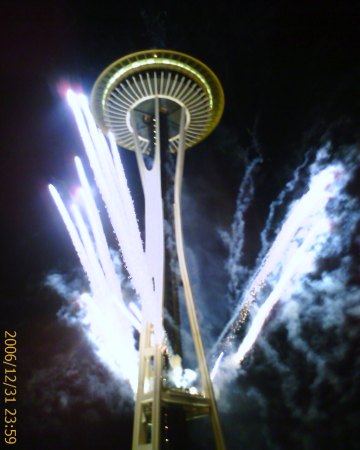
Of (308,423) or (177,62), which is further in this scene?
(308,423)

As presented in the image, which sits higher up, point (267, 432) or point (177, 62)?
point (177, 62)

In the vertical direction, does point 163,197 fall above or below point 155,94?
below

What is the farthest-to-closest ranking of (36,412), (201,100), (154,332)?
1. (36,412)
2. (201,100)
3. (154,332)

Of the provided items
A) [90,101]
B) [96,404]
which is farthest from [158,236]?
[96,404]

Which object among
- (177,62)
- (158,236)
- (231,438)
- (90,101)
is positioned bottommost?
(231,438)

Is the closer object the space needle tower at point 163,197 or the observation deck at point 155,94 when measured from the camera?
the space needle tower at point 163,197

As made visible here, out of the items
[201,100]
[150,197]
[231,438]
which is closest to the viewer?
[150,197]

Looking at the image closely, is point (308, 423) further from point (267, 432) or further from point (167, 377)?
point (167, 377)

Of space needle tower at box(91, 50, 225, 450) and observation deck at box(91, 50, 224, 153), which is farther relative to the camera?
observation deck at box(91, 50, 224, 153)
